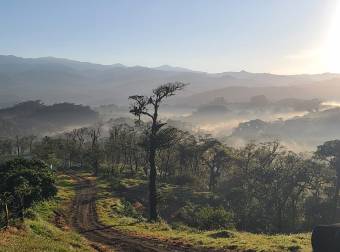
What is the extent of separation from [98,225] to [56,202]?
69.3 ft

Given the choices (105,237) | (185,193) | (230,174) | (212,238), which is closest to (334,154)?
(230,174)

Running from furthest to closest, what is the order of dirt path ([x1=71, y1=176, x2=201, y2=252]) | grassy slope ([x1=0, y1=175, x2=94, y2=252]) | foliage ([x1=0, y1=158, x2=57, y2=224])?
foliage ([x1=0, y1=158, x2=57, y2=224])
dirt path ([x1=71, y1=176, x2=201, y2=252])
grassy slope ([x1=0, y1=175, x2=94, y2=252])

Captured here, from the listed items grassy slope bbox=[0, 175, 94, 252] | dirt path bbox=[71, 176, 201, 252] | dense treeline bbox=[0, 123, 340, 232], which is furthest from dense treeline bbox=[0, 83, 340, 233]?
dirt path bbox=[71, 176, 201, 252]

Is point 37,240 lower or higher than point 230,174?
higher

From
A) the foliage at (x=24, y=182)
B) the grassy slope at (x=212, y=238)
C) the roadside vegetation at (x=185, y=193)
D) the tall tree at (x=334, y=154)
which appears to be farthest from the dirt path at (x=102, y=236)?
the tall tree at (x=334, y=154)

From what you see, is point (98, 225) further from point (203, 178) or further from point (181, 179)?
point (203, 178)

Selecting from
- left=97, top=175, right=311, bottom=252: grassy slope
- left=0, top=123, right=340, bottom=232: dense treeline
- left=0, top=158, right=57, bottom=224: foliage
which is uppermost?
left=0, top=158, right=57, bottom=224: foliage

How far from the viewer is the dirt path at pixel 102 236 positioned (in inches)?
1583

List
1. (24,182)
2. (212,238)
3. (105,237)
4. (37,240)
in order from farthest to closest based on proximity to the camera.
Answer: (24,182), (105,237), (212,238), (37,240)

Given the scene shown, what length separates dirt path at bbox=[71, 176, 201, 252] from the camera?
132 ft

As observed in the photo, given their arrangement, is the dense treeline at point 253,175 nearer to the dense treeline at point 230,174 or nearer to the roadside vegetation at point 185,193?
the dense treeline at point 230,174

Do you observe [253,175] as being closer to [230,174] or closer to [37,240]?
[230,174]

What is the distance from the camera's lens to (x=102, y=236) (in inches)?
1893

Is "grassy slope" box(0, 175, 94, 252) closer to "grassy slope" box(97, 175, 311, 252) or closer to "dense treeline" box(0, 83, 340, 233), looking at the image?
"dense treeline" box(0, 83, 340, 233)
